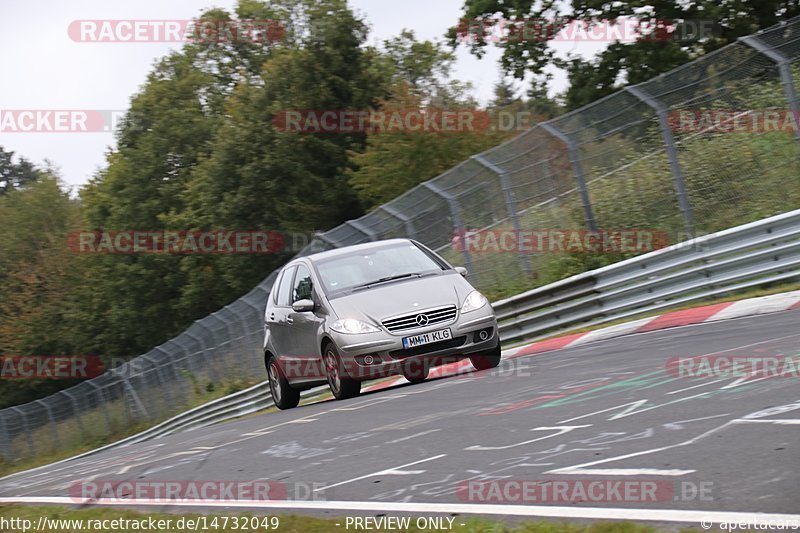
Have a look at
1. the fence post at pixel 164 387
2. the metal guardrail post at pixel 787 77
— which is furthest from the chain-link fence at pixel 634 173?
the fence post at pixel 164 387

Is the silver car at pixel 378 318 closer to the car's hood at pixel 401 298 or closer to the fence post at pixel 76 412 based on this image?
the car's hood at pixel 401 298

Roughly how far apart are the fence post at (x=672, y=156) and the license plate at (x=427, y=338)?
15.1ft

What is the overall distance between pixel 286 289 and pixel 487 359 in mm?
2806

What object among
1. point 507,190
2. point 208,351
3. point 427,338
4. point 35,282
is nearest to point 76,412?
point 208,351

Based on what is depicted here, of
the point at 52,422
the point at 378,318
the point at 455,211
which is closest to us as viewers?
the point at 378,318

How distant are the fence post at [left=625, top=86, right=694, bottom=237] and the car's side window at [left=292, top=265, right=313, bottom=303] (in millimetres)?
4858

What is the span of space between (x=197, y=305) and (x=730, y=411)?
184ft

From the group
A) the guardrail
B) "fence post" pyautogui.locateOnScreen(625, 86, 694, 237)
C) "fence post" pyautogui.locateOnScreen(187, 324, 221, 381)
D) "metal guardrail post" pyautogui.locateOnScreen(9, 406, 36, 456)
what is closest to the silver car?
the guardrail

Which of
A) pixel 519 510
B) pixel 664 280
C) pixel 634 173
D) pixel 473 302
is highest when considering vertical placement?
pixel 634 173

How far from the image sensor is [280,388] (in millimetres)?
15102

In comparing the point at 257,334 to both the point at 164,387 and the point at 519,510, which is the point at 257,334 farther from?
the point at 519,510

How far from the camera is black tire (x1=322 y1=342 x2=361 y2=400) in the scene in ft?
41.3

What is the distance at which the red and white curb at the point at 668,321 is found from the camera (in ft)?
40.8

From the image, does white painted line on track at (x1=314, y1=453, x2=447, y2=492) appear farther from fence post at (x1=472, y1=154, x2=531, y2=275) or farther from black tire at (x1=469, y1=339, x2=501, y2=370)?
fence post at (x1=472, y1=154, x2=531, y2=275)
